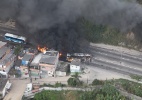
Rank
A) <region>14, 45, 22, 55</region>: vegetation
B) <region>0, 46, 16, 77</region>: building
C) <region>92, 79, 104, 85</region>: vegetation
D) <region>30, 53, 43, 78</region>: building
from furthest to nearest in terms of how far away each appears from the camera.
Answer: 1. <region>14, 45, 22, 55</region>: vegetation
2. <region>0, 46, 16, 77</region>: building
3. <region>30, 53, 43, 78</region>: building
4. <region>92, 79, 104, 85</region>: vegetation

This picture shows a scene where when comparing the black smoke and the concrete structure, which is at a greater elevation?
the black smoke

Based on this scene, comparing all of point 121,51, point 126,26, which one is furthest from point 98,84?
point 126,26

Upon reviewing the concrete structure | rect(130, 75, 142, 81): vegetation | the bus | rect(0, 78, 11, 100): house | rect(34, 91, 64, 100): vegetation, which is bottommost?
rect(34, 91, 64, 100): vegetation

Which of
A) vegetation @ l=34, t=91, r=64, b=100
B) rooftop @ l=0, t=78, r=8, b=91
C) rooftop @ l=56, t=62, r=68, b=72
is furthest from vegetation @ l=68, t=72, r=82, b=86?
rooftop @ l=0, t=78, r=8, b=91

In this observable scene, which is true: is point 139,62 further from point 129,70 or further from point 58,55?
point 58,55

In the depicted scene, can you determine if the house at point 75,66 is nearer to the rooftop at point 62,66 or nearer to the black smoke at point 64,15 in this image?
the rooftop at point 62,66

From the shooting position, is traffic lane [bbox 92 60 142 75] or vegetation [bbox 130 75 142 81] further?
traffic lane [bbox 92 60 142 75]

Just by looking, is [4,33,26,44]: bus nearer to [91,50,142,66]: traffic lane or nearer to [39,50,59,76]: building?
[39,50,59,76]: building
